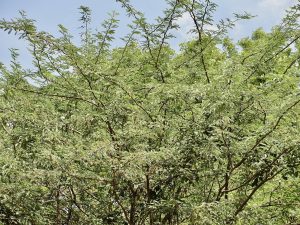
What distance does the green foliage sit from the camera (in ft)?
12.4

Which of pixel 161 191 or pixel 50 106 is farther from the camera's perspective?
pixel 50 106

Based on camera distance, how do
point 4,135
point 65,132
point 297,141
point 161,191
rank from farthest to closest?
point 4,135, point 65,132, point 161,191, point 297,141

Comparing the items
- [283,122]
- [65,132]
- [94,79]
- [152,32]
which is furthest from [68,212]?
[283,122]

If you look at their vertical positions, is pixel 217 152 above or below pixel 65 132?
below

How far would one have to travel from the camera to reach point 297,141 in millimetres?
3479

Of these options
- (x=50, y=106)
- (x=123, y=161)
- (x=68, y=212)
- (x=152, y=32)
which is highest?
(x=152, y=32)

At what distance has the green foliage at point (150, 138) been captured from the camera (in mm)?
3770

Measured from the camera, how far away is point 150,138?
4547mm

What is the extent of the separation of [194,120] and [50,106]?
223cm

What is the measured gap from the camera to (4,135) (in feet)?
17.1

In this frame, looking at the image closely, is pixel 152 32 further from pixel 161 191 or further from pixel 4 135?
pixel 4 135

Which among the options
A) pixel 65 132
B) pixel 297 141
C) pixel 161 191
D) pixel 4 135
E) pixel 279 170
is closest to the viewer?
pixel 297 141

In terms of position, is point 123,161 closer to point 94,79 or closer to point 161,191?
point 161,191

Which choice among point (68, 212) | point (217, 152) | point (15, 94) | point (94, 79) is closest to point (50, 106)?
point (15, 94)
